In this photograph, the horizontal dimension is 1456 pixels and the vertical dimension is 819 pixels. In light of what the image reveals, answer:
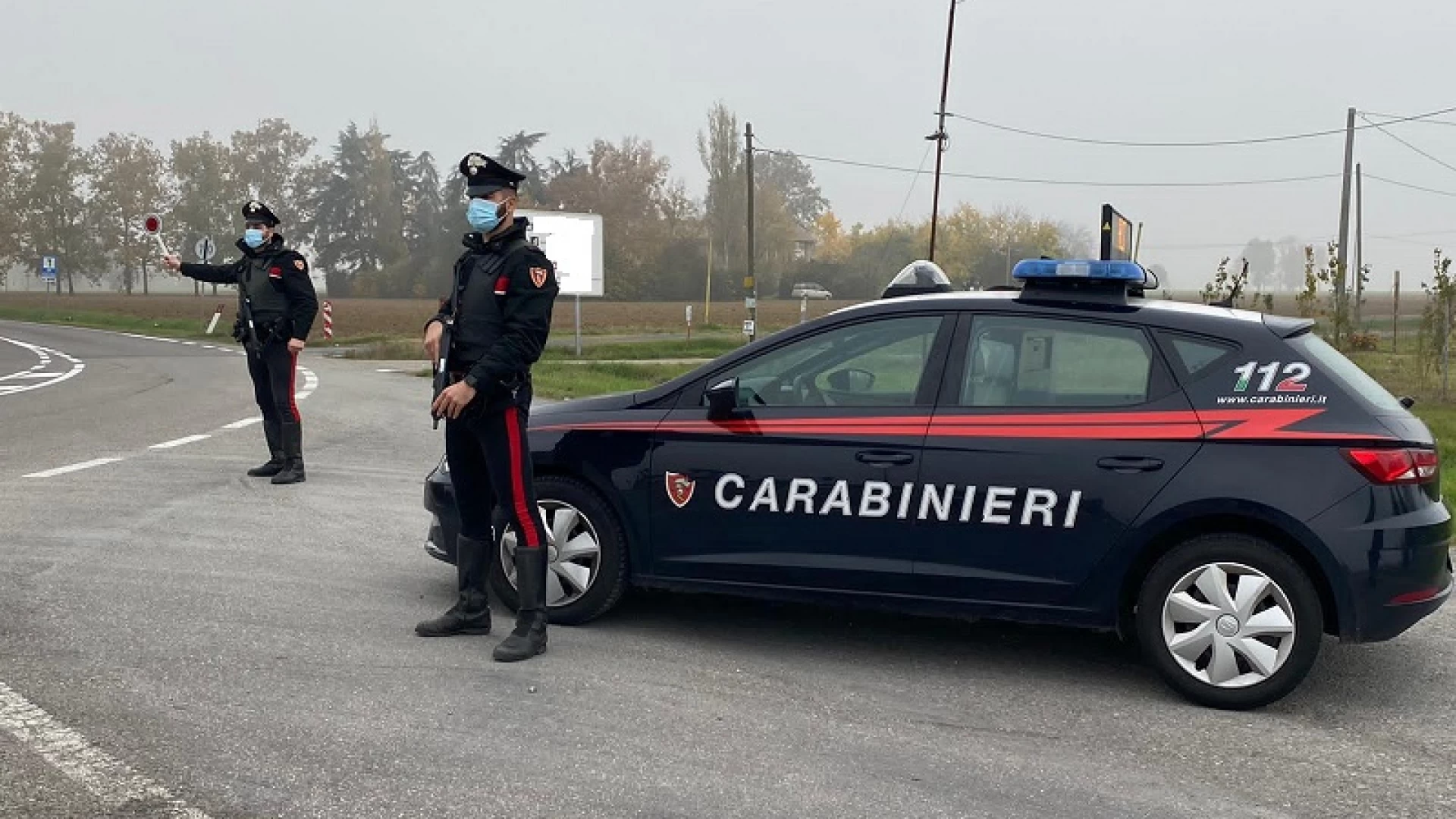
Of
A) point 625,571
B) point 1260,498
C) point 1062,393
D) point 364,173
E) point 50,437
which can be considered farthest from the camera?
point 364,173

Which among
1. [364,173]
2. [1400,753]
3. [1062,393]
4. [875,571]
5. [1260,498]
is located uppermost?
[364,173]

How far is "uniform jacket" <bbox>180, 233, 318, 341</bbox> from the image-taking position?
9.17 meters

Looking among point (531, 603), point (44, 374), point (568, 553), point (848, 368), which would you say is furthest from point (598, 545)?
point (44, 374)

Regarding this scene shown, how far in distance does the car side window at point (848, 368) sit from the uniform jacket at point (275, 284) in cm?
503

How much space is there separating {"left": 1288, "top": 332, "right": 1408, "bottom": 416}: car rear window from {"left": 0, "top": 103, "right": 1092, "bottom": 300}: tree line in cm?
7180

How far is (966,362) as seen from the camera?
4.98 m

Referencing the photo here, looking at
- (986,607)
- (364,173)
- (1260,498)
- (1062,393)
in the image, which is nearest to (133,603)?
(986,607)

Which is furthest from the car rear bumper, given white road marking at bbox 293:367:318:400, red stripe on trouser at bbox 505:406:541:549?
white road marking at bbox 293:367:318:400

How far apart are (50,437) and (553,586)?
8.65 m

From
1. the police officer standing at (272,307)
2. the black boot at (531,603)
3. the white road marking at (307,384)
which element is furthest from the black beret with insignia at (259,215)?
the white road marking at (307,384)

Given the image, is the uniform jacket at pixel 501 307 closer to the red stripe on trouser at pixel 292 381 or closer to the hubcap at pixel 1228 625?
the hubcap at pixel 1228 625

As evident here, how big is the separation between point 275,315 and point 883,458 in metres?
5.75

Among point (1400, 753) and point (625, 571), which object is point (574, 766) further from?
point (1400, 753)

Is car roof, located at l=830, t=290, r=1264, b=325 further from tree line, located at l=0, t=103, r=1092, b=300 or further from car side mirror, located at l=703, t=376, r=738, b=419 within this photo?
tree line, located at l=0, t=103, r=1092, b=300
